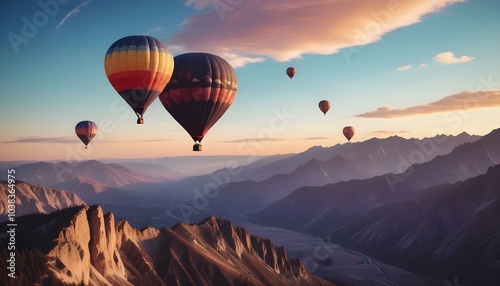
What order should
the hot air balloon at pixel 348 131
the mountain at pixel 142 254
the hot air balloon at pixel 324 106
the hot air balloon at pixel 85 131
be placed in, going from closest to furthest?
the mountain at pixel 142 254 → the hot air balloon at pixel 85 131 → the hot air balloon at pixel 324 106 → the hot air balloon at pixel 348 131

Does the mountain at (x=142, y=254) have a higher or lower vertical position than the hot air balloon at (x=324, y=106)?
lower

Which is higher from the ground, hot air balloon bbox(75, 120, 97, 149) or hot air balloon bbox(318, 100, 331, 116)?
hot air balloon bbox(318, 100, 331, 116)

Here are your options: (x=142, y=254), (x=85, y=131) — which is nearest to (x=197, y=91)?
(x=142, y=254)

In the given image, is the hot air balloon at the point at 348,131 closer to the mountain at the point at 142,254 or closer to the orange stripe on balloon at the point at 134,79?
the mountain at the point at 142,254

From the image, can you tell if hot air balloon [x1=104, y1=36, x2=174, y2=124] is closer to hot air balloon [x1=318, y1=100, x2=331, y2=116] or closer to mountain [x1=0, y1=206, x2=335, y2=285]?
mountain [x1=0, y1=206, x2=335, y2=285]

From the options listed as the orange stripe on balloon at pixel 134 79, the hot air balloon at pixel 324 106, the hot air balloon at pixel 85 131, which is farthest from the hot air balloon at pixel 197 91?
the hot air balloon at pixel 324 106

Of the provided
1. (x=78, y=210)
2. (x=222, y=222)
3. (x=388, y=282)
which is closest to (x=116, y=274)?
(x=78, y=210)

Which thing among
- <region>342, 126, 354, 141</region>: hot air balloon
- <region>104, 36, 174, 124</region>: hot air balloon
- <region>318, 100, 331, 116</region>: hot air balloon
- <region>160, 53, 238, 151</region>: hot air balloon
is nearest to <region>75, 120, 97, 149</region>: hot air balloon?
<region>160, 53, 238, 151</region>: hot air balloon
